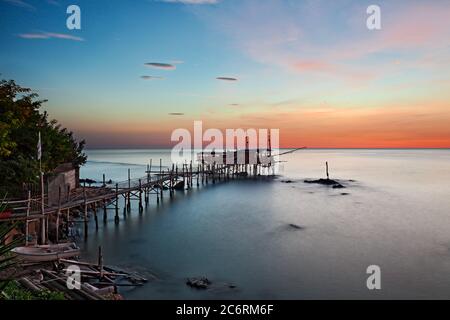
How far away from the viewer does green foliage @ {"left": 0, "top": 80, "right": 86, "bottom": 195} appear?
17484 mm

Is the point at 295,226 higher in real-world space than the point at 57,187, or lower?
lower

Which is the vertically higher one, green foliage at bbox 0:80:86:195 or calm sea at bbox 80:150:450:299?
green foliage at bbox 0:80:86:195

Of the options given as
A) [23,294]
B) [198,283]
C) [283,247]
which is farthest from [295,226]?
[23,294]

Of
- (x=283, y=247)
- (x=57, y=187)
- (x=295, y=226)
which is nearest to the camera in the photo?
(x=283, y=247)

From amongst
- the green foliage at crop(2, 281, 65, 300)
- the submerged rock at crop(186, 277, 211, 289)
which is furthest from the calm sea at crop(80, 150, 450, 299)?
the green foliage at crop(2, 281, 65, 300)

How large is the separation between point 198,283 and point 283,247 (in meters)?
8.62

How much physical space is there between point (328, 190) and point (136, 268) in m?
36.4

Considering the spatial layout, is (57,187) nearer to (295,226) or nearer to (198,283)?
(198,283)

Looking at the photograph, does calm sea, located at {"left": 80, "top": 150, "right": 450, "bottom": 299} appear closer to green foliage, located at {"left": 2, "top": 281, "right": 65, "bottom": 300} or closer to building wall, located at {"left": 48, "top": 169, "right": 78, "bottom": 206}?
building wall, located at {"left": 48, "top": 169, "right": 78, "bottom": 206}

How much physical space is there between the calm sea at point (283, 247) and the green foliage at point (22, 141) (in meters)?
5.50

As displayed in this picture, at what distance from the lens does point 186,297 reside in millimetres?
12797

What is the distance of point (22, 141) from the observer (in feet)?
68.9

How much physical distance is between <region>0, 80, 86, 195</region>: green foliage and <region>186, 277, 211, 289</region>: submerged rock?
11091mm

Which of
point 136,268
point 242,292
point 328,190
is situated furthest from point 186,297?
point 328,190
